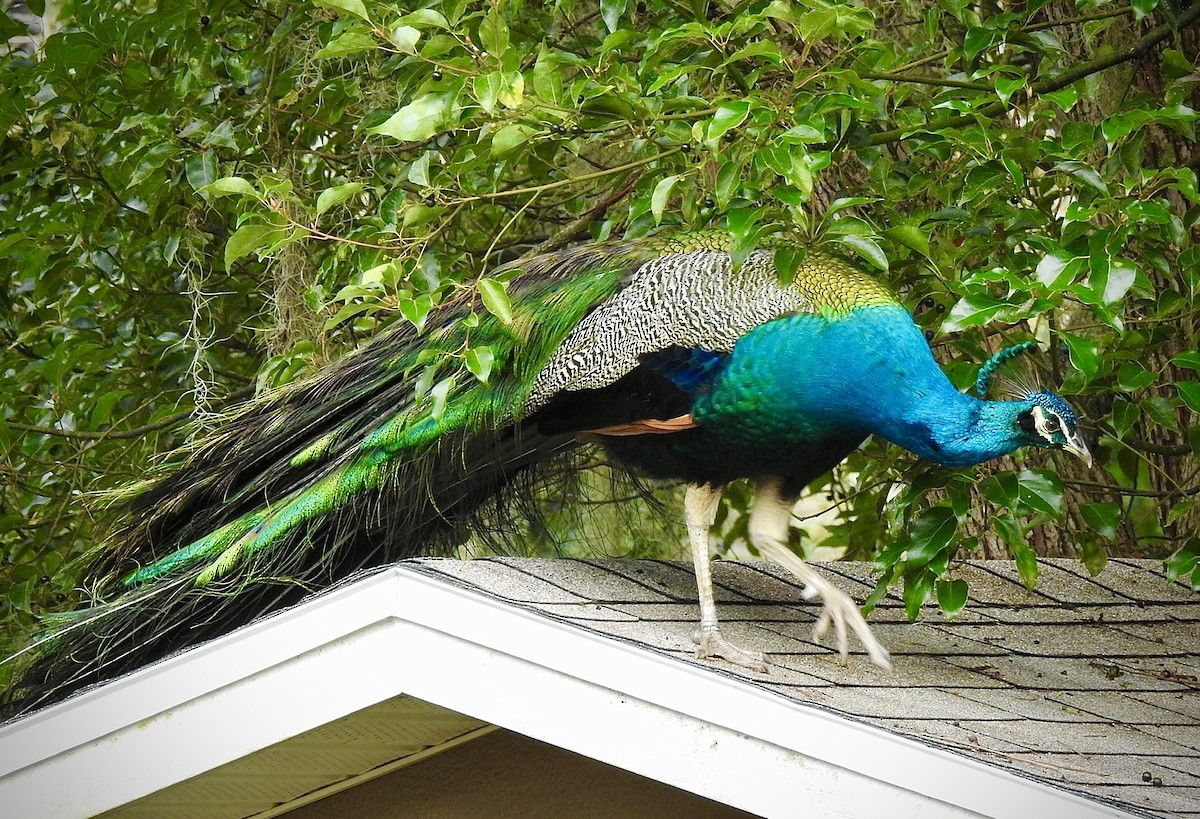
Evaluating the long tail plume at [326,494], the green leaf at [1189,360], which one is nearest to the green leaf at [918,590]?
the green leaf at [1189,360]

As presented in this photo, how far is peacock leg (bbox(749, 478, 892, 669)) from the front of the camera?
320 centimetres

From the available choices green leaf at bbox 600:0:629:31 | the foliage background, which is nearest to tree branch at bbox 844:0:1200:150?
the foliage background

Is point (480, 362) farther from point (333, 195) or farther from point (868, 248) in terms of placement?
point (868, 248)

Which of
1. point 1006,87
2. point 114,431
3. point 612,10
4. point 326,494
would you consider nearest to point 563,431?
point 326,494

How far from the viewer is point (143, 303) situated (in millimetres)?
5598

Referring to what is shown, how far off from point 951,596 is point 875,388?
1.69ft

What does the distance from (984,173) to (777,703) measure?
1.54m

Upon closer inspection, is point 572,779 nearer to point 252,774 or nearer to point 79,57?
point 252,774

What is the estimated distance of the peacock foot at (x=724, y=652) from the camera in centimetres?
281

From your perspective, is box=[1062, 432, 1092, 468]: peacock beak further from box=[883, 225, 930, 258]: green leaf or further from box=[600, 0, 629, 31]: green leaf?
box=[600, 0, 629, 31]: green leaf

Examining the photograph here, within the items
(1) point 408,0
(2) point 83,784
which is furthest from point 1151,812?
(1) point 408,0

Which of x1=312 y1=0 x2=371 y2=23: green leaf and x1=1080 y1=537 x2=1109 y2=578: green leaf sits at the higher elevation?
x1=312 y1=0 x2=371 y2=23: green leaf

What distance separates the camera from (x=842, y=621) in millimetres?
3219

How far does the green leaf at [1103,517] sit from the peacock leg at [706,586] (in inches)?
39.4
